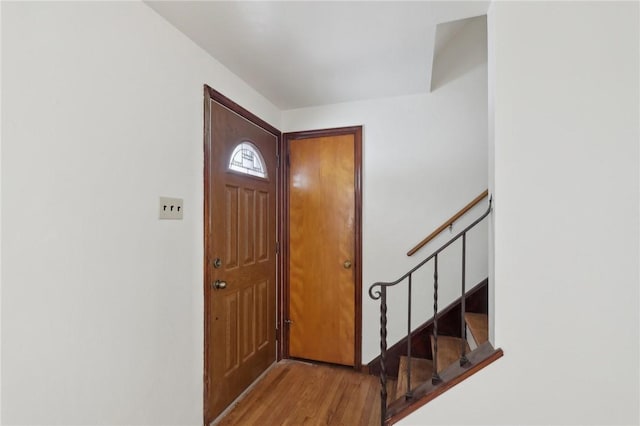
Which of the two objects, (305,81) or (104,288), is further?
(305,81)

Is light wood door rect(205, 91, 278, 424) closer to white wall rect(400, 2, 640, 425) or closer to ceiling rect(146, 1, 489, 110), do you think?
ceiling rect(146, 1, 489, 110)

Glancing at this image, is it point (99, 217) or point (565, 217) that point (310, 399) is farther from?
point (565, 217)

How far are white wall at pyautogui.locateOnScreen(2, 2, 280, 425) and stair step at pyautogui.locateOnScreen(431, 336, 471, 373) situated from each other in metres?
1.42

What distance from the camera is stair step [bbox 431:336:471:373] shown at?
181 cm

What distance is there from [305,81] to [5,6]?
1499mm

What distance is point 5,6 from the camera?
887 millimetres

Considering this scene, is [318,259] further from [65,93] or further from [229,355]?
[65,93]

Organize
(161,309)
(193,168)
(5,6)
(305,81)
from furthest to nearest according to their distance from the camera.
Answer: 1. (305,81)
2. (193,168)
3. (161,309)
4. (5,6)

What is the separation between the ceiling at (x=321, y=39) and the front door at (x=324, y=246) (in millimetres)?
510

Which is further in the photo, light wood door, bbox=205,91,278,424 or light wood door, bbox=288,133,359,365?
light wood door, bbox=288,133,359,365

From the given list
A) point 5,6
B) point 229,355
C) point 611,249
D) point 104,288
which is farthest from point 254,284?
point 611,249

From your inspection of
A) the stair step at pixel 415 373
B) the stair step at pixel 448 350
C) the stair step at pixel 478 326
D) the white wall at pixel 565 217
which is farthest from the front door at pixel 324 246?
the white wall at pixel 565 217

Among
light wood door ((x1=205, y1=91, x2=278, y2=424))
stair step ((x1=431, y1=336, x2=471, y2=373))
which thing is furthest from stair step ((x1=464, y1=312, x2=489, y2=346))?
light wood door ((x1=205, y1=91, x2=278, y2=424))

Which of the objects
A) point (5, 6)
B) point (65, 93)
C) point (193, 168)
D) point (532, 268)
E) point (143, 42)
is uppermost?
point (143, 42)
